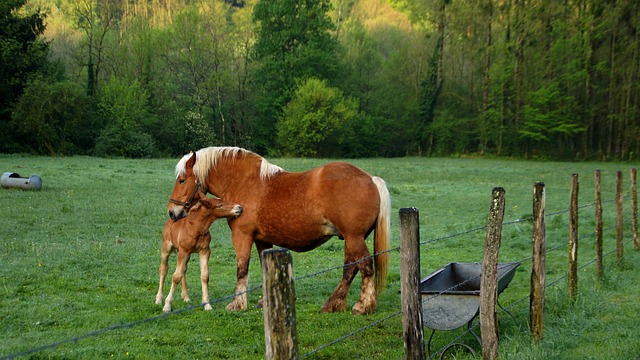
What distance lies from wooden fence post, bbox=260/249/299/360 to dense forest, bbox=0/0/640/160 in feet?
157

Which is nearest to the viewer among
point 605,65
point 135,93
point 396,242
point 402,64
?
point 396,242

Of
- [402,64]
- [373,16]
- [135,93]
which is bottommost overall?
[135,93]

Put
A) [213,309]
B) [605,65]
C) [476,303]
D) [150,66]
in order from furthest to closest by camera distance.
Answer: [150,66] < [605,65] < [213,309] < [476,303]

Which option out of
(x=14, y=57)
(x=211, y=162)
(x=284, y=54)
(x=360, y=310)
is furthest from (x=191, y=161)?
(x=284, y=54)

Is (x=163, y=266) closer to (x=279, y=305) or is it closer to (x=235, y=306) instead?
(x=235, y=306)

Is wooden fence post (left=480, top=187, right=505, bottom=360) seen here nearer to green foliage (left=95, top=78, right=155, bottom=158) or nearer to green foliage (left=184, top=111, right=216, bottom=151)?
green foliage (left=95, top=78, right=155, bottom=158)

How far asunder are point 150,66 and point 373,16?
187 feet

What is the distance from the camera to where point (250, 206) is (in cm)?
921

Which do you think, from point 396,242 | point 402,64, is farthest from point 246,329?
point 402,64

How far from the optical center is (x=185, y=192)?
366 inches

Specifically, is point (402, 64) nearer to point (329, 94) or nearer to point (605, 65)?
point (329, 94)

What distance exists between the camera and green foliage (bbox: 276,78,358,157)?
62.6 metres

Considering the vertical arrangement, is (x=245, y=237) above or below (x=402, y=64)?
below

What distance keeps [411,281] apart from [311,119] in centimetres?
5790
